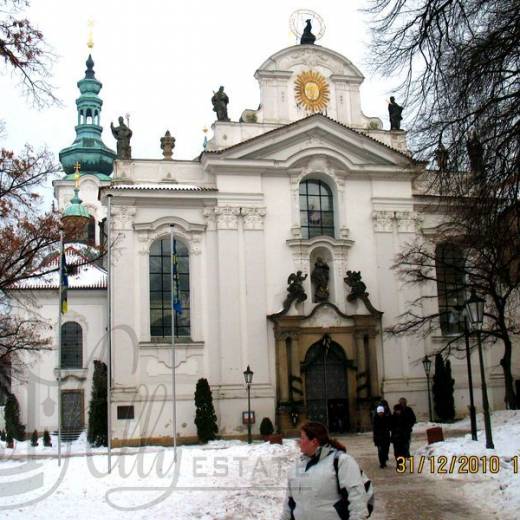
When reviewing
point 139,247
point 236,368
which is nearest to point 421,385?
point 236,368

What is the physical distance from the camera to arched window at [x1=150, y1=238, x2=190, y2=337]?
101 feet

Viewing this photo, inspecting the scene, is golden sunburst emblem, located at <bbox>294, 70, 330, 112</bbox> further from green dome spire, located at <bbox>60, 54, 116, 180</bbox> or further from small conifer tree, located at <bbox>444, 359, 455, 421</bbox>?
green dome spire, located at <bbox>60, 54, 116, 180</bbox>

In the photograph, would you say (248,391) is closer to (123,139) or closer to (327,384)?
(327,384)

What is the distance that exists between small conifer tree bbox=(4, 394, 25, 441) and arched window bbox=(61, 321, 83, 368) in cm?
288

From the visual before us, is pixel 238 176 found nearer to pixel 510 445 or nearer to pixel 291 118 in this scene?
pixel 291 118

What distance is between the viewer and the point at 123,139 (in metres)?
32.1

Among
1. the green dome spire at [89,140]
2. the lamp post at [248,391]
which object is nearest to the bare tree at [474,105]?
the lamp post at [248,391]

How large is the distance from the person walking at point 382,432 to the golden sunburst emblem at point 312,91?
19.0 metres

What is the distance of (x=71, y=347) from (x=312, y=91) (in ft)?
53.2

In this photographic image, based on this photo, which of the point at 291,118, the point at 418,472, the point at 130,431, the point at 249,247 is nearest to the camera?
the point at 418,472

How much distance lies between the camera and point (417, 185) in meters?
34.2

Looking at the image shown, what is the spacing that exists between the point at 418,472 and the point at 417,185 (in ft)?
64.6
